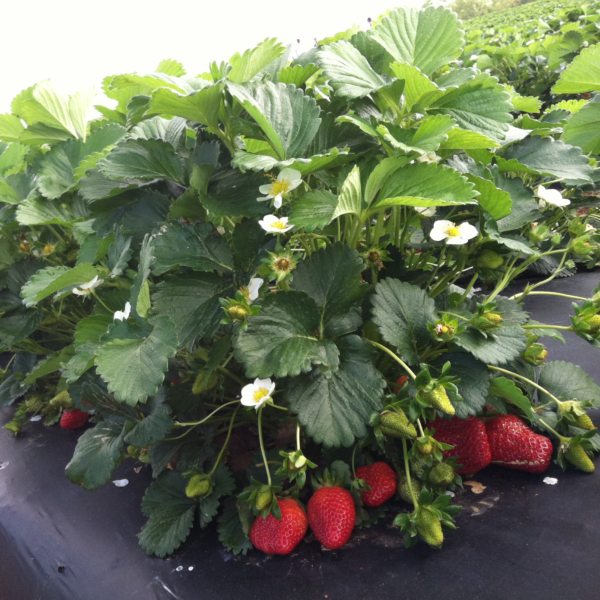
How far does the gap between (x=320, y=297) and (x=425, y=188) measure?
0.63 ft

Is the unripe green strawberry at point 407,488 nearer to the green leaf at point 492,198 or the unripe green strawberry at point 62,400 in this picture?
the green leaf at point 492,198

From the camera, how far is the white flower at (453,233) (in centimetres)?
60

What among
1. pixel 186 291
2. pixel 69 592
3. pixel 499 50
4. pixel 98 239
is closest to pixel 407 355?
pixel 186 291

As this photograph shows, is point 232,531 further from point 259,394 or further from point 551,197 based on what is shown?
point 551,197

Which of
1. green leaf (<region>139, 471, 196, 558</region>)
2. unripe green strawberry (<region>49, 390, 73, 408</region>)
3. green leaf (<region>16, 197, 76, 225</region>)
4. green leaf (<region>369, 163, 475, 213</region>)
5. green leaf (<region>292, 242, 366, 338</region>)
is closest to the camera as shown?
green leaf (<region>369, 163, 475, 213</region>)

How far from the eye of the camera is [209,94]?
22.2 inches

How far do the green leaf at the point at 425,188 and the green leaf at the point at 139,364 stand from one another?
286 millimetres

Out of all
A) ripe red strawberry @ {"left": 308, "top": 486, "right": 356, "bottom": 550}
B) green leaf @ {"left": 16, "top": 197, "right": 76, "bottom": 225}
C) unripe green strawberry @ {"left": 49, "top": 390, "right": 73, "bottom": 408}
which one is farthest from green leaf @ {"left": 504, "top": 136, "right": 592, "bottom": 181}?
unripe green strawberry @ {"left": 49, "top": 390, "right": 73, "bottom": 408}

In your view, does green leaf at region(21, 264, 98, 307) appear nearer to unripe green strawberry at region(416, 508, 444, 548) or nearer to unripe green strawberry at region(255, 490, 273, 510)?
unripe green strawberry at region(255, 490, 273, 510)

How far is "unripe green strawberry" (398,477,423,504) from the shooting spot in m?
0.63

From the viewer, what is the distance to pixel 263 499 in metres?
0.60

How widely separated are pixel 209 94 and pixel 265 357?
0.32 metres

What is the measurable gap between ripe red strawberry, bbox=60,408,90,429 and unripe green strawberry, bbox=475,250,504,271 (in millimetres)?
946

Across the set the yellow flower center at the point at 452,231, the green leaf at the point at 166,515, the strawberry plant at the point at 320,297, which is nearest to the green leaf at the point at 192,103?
the strawberry plant at the point at 320,297
